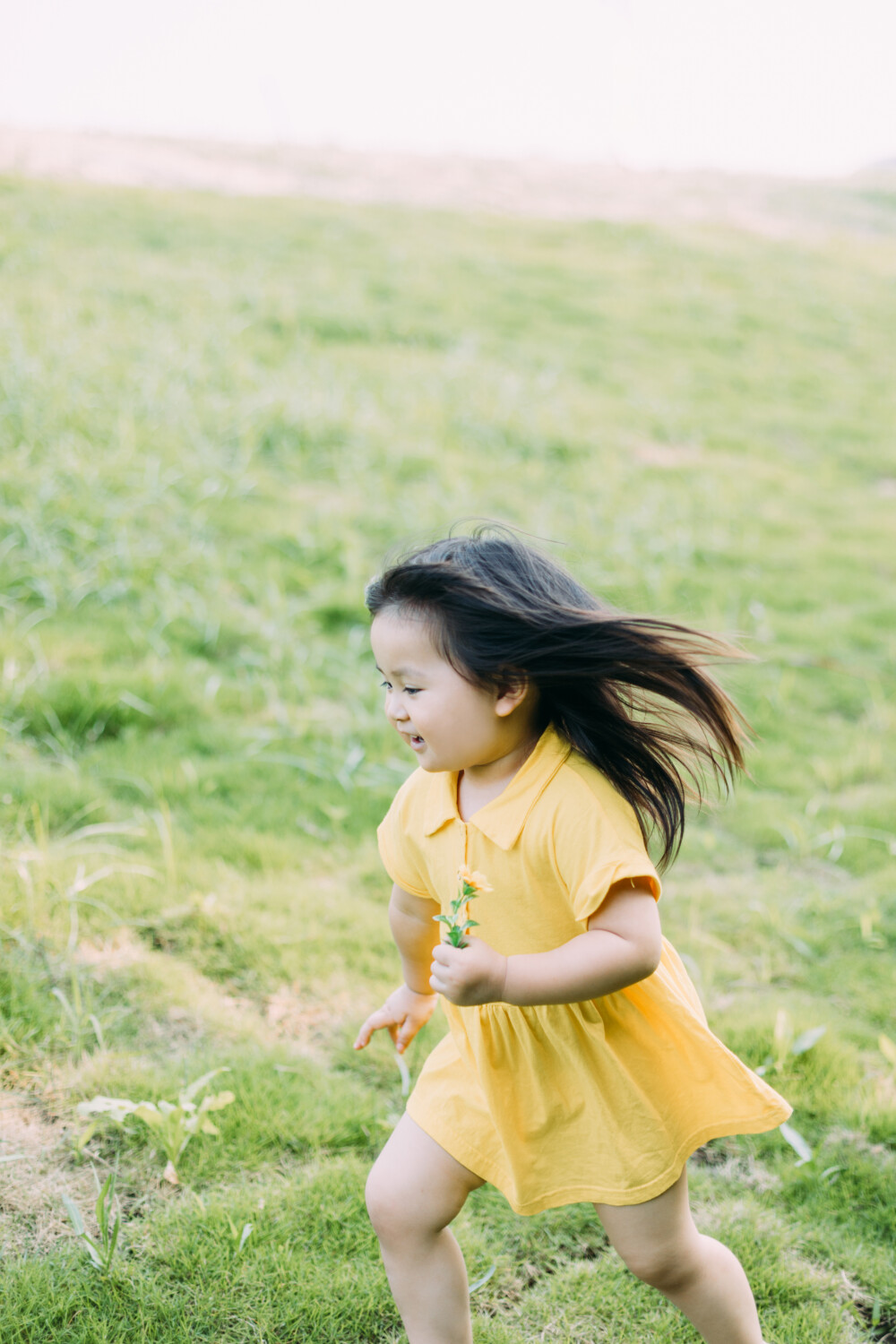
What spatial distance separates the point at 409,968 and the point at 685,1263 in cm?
63

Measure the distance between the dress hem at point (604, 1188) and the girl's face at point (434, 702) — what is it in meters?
0.59

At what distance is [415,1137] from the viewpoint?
170 centimetres

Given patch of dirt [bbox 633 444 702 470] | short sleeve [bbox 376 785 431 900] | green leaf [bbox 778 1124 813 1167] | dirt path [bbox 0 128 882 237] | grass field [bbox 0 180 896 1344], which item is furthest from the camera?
dirt path [bbox 0 128 882 237]

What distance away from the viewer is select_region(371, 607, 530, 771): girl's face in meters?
1.62

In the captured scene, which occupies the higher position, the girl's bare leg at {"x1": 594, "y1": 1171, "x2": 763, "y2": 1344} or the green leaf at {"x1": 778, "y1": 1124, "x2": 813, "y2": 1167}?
the girl's bare leg at {"x1": 594, "y1": 1171, "x2": 763, "y2": 1344}

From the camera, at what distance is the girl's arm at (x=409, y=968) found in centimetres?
189

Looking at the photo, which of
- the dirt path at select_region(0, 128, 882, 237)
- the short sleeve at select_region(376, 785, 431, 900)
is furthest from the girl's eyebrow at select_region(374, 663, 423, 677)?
the dirt path at select_region(0, 128, 882, 237)

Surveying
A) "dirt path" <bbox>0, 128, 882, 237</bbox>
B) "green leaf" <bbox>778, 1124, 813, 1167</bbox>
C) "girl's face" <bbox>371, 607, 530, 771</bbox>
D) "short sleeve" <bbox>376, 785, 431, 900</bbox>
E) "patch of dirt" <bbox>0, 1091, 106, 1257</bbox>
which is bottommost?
"patch of dirt" <bbox>0, 1091, 106, 1257</bbox>

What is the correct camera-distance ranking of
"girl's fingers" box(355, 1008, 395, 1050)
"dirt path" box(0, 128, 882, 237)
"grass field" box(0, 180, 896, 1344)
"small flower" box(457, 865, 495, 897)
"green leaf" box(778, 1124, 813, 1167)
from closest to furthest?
"small flower" box(457, 865, 495, 897), "girl's fingers" box(355, 1008, 395, 1050), "grass field" box(0, 180, 896, 1344), "green leaf" box(778, 1124, 813, 1167), "dirt path" box(0, 128, 882, 237)

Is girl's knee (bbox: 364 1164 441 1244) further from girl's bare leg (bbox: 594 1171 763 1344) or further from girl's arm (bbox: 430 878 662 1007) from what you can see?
girl's arm (bbox: 430 878 662 1007)

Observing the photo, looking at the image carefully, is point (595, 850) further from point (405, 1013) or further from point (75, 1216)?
point (75, 1216)

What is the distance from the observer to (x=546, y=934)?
1626 mm

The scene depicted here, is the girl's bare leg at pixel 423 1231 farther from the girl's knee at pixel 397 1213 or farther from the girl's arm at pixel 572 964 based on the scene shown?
the girl's arm at pixel 572 964

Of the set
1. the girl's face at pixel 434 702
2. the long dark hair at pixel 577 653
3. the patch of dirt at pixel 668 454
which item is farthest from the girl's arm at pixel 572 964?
the patch of dirt at pixel 668 454
